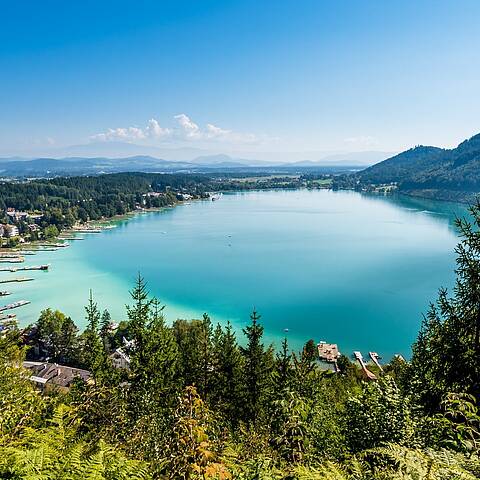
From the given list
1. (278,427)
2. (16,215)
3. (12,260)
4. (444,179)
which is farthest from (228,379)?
(444,179)

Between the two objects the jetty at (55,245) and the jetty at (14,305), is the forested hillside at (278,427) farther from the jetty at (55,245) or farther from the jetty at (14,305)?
the jetty at (55,245)

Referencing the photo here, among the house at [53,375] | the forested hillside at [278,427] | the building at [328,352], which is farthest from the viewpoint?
the building at [328,352]

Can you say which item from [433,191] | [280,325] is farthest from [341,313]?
[433,191]

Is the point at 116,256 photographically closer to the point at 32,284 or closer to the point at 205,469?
the point at 32,284

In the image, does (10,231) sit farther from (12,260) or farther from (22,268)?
(22,268)

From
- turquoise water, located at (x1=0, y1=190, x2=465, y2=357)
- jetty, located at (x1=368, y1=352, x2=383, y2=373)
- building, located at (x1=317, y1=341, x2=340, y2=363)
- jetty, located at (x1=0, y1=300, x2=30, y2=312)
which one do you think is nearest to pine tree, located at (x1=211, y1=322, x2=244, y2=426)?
building, located at (x1=317, y1=341, x2=340, y2=363)

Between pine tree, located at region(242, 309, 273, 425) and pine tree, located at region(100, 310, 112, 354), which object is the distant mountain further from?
pine tree, located at region(242, 309, 273, 425)

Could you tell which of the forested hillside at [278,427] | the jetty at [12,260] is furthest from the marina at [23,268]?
the forested hillside at [278,427]

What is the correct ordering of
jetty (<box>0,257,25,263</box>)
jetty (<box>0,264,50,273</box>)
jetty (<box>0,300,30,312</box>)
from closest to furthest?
jetty (<box>0,300,30,312</box>)
jetty (<box>0,264,50,273</box>)
jetty (<box>0,257,25,263</box>)
